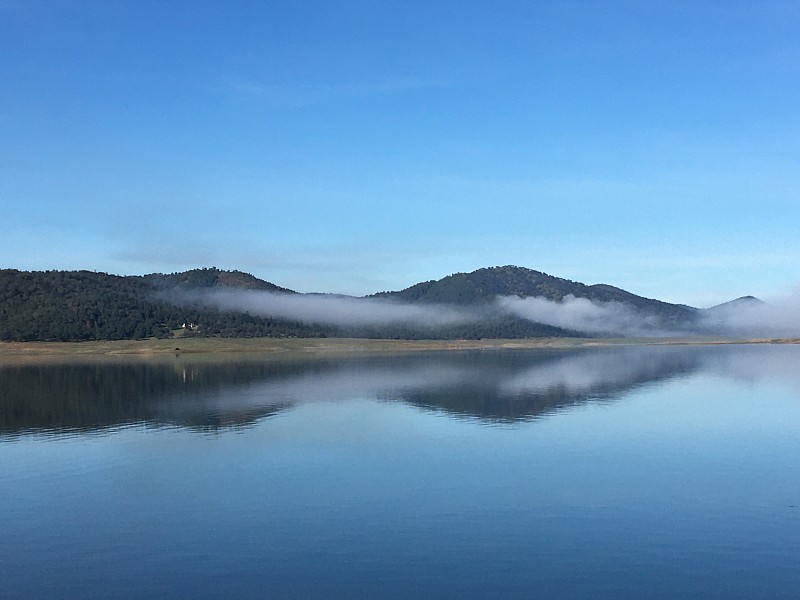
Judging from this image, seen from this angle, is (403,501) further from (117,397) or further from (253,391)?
(117,397)

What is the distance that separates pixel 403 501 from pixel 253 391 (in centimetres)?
5415

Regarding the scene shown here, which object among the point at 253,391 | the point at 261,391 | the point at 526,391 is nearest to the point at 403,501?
the point at 526,391

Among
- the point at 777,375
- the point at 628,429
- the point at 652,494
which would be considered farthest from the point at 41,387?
the point at 777,375

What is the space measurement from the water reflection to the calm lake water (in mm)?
823

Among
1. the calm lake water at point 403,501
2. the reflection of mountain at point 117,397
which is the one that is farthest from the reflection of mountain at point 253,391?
the calm lake water at point 403,501

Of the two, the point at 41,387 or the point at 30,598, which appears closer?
the point at 30,598

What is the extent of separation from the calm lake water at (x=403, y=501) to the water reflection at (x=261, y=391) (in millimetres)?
823

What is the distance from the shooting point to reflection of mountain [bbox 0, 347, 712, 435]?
6062cm

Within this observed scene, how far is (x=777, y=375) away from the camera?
105 meters

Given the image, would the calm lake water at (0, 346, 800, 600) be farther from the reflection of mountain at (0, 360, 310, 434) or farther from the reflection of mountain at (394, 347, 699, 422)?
the reflection of mountain at (394, 347, 699, 422)

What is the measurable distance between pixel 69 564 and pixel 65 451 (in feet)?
74.5

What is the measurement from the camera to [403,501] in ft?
102

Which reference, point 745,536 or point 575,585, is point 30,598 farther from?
point 745,536

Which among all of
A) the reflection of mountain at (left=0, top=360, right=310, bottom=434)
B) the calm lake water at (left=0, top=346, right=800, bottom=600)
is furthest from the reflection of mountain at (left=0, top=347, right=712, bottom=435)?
the calm lake water at (left=0, top=346, right=800, bottom=600)
